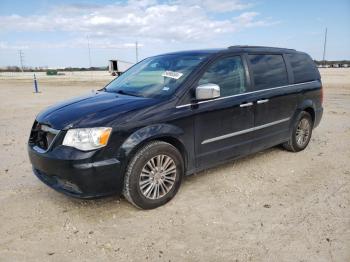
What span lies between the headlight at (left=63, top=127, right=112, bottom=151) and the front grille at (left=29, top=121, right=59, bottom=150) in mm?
248

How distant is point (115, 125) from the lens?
3197 mm

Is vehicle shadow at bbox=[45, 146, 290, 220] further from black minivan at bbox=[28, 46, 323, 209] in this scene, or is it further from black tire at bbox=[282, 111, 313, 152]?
black tire at bbox=[282, 111, 313, 152]

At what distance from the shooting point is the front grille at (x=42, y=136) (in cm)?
337

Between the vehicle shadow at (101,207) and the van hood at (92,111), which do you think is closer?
the van hood at (92,111)

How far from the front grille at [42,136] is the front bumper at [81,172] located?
18 centimetres

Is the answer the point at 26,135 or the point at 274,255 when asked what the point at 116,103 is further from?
the point at 26,135

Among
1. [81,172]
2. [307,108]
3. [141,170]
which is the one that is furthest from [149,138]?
[307,108]

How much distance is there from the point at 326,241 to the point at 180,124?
187 centimetres

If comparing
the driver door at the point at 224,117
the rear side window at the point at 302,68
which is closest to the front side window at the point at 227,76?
the driver door at the point at 224,117

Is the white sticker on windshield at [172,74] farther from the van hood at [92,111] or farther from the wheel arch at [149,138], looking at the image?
the wheel arch at [149,138]

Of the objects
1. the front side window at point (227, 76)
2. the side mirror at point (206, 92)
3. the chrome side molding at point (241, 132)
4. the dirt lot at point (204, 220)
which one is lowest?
the dirt lot at point (204, 220)

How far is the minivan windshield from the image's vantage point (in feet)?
12.6

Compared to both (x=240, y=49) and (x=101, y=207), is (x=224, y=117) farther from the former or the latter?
(x=101, y=207)

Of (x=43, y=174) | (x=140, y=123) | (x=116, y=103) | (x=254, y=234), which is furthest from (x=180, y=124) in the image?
(x=43, y=174)
